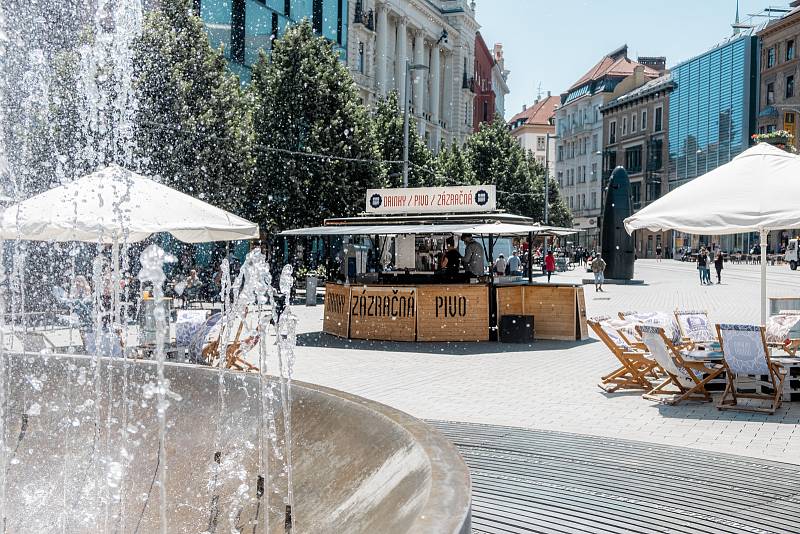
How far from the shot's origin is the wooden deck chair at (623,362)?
972cm

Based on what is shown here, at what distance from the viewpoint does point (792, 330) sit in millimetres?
10320

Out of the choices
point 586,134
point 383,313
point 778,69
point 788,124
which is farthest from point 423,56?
point 383,313

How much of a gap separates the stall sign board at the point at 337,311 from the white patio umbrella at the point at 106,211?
4.48 metres

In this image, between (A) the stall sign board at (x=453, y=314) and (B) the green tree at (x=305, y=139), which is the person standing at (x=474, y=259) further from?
(B) the green tree at (x=305, y=139)

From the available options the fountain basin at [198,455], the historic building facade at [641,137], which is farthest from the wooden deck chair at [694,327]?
the historic building facade at [641,137]

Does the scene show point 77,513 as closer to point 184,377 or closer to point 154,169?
point 184,377

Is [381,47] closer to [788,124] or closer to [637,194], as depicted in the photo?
[788,124]

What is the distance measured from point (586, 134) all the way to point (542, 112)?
88.2ft

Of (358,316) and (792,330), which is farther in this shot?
(358,316)

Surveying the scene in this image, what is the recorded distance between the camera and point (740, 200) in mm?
9109

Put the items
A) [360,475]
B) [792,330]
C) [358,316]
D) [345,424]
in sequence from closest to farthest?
[360,475] < [345,424] < [792,330] < [358,316]

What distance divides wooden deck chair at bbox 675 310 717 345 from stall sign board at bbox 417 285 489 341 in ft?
16.5

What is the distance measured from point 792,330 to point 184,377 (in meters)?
8.06

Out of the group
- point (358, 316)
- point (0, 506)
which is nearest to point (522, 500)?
point (0, 506)
